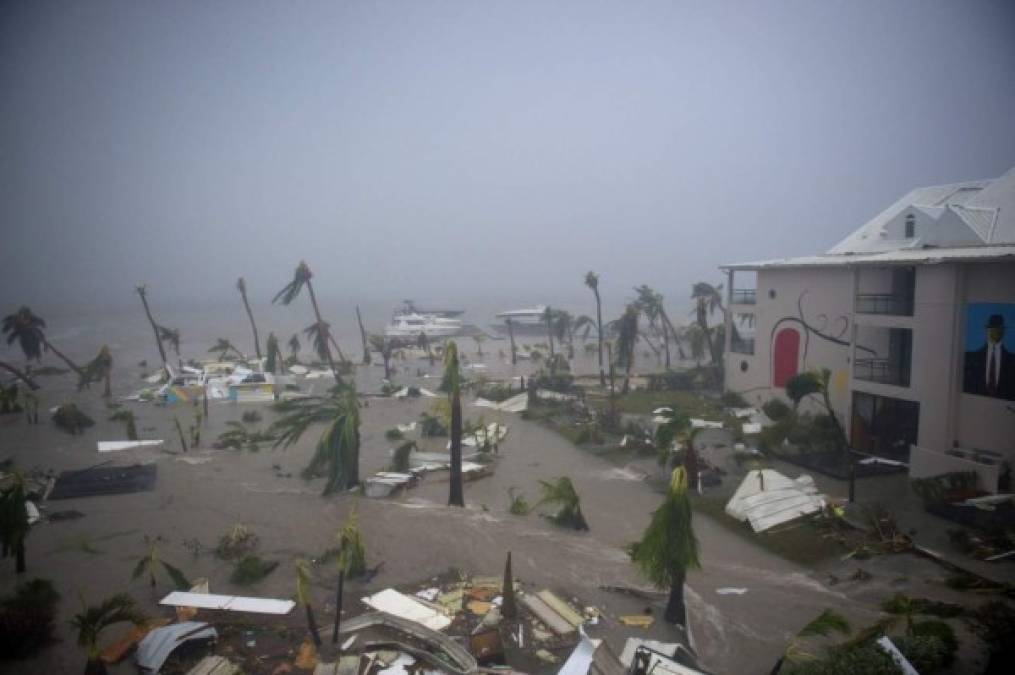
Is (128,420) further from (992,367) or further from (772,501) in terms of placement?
(992,367)

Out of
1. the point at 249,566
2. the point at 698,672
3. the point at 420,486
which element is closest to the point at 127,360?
the point at 420,486

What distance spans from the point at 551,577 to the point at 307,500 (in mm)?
9258

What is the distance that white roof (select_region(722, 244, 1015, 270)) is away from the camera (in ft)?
58.8

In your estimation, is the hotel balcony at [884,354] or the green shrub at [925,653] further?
the hotel balcony at [884,354]

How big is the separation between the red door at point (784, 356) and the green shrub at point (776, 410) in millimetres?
1474

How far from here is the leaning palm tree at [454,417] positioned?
54.5ft

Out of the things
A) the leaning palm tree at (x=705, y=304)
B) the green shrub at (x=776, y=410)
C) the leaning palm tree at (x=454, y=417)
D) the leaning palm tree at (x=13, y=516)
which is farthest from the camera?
the leaning palm tree at (x=705, y=304)

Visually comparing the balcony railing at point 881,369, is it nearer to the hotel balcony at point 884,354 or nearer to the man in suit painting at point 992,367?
the hotel balcony at point 884,354

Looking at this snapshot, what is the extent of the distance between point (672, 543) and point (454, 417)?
26.3 ft

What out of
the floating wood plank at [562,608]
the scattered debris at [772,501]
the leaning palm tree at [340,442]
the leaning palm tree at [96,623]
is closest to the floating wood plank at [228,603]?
the leaning palm tree at [96,623]

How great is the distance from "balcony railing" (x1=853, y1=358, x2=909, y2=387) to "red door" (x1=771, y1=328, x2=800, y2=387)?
3620 millimetres

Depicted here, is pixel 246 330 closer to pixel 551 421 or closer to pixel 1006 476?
pixel 551 421

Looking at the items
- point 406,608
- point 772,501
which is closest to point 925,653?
point 772,501

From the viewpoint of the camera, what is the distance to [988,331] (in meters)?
Answer: 18.0
